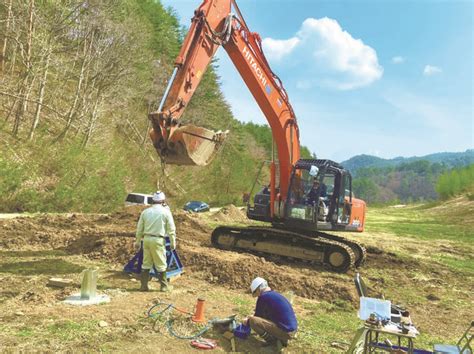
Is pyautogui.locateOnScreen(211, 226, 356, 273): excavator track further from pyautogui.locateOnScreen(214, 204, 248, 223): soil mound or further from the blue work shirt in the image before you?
pyautogui.locateOnScreen(214, 204, 248, 223): soil mound

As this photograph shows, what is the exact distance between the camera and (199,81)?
391 inches

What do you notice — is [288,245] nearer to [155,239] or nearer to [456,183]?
[155,239]

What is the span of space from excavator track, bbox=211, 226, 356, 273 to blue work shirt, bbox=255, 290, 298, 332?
5.62 m

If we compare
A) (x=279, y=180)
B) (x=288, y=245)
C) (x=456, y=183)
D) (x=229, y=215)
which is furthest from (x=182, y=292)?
(x=456, y=183)

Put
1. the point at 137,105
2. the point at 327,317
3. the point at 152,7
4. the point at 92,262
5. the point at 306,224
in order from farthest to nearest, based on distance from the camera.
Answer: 1. the point at 152,7
2. the point at 137,105
3. the point at 306,224
4. the point at 92,262
5. the point at 327,317

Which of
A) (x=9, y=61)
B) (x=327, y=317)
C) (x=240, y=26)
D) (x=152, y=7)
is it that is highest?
(x=152, y=7)

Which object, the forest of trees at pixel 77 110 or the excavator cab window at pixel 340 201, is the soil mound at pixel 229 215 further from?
the excavator cab window at pixel 340 201

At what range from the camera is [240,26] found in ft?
36.5

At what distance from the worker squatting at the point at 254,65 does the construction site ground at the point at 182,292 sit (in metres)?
4.75

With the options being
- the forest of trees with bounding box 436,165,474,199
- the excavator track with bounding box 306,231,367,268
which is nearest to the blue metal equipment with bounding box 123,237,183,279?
the excavator track with bounding box 306,231,367,268

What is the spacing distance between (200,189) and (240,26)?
2713cm

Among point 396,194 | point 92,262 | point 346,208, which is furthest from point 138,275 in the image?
point 396,194

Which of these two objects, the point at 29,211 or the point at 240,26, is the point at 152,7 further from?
the point at 240,26

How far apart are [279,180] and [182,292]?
536 centimetres
